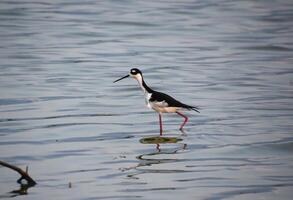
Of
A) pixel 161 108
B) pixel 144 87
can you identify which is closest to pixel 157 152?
pixel 161 108

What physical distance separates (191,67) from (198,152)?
10247 mm

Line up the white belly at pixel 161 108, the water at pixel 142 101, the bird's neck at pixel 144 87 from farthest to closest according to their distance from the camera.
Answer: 1. the bird's neck at pixel 144 87
2. the white belly at pixel 161 108
3. the water at pixel 142 101

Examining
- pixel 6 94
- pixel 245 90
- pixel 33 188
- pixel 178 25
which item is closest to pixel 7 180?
pixel 33 188

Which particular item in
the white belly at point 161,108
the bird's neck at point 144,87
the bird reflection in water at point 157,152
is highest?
the bird's neck at point 144,87

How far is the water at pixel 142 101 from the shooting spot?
11961mm

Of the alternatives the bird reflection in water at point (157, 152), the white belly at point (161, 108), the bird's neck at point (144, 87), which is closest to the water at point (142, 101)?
the bird reflection in water at point (157, 152)

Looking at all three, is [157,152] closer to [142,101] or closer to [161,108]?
[161,108]

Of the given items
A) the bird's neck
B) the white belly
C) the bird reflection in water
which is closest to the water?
the bird reflection in water

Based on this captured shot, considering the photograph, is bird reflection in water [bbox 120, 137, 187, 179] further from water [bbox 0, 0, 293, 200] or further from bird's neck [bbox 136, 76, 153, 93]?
bird's neck [bbox 136, 76, 153, 93]

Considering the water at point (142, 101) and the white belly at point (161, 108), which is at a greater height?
the white belly at point (161, 108)

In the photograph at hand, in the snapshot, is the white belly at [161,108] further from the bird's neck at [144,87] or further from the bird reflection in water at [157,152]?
the bird reflection in water at [157,152]

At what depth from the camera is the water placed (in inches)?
471

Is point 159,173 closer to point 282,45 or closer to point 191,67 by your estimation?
point 191,67

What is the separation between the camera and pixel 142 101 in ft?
62.7
